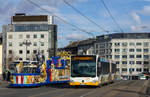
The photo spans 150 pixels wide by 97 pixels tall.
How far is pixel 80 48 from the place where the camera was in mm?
142875

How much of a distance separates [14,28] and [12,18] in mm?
3191

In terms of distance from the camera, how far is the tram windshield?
2817 cm

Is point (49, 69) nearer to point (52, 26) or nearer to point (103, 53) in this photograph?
point (52, 26)

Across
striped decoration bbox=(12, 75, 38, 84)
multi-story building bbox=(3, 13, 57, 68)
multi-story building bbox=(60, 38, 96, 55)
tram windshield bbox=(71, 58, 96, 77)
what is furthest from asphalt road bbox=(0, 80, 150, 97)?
multi-story building bbox=(60, 38, 96, 55)

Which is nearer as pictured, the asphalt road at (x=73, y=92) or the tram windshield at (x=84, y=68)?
the asphalt road at (x=73, y=92)

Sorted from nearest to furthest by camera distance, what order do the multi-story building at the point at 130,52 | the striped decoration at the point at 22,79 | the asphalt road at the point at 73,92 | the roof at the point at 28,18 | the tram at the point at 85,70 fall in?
the asphalt road at the point at 73,92
the tram at the point at 85,70
the striped decoration at the point at 22,79
the roof at the point at 28,18
the multi-story building at the point at 130,52

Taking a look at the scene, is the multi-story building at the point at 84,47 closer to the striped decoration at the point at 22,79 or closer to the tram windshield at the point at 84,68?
the striped decoration at the point at 22,79

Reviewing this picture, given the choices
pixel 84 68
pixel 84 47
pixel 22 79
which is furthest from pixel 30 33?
pixel 84 68

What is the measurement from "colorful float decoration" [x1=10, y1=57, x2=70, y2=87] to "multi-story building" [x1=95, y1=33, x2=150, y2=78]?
81.7 metres

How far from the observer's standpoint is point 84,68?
92.9ft

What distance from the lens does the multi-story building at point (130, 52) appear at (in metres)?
118

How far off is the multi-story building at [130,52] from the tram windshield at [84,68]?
88.8m

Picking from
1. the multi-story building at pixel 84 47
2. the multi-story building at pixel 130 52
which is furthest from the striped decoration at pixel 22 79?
the multi-story building at pixel 84 47

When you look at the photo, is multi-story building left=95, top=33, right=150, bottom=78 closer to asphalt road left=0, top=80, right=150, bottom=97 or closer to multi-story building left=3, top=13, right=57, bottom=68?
multi-story building left=3, top=13, right=57, bottom=68
